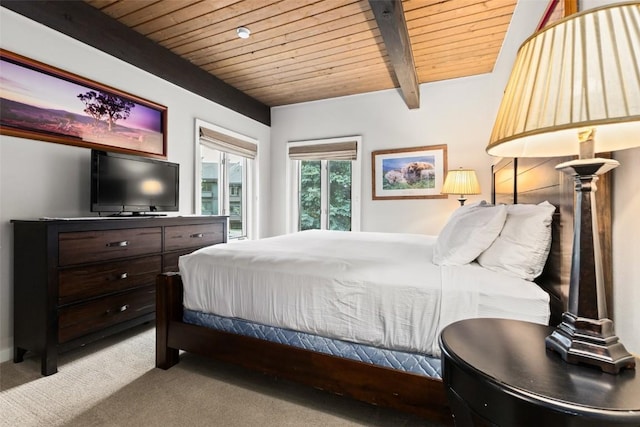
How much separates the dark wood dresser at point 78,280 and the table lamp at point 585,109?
241 centimetres

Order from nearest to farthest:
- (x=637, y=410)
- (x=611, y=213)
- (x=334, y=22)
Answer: (x=637, y=410), (x=611, y=213), (x=334, y=22)

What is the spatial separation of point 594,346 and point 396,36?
224 centimetres

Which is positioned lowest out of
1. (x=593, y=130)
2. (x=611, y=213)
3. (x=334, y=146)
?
(x=611, y=213)

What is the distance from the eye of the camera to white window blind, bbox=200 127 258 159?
12.0 feet

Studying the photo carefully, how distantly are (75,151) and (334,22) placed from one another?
2371 millimetres

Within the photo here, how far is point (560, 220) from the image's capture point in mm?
1313

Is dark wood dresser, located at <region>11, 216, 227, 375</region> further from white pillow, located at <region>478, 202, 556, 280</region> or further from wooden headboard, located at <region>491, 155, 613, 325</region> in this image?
wooden headboard, located at <region>491, 155, 613, 325</region>

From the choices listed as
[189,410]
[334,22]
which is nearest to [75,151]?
[189,410]

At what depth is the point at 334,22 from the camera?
8.70 feet

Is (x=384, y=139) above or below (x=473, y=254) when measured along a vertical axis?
above

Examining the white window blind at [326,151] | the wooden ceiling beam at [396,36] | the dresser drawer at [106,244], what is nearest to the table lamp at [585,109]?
the wooden ceiling beam at [396,36]

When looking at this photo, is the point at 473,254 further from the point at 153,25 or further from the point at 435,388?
the point at 153,25

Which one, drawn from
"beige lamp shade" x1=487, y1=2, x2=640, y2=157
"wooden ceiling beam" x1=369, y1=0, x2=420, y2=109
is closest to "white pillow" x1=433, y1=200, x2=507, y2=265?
"beige lamp shade" x1=487, y1=2, x2=640, y2=157

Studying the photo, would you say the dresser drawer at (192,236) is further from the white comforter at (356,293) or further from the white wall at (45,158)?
the white comforter at (356,293)
